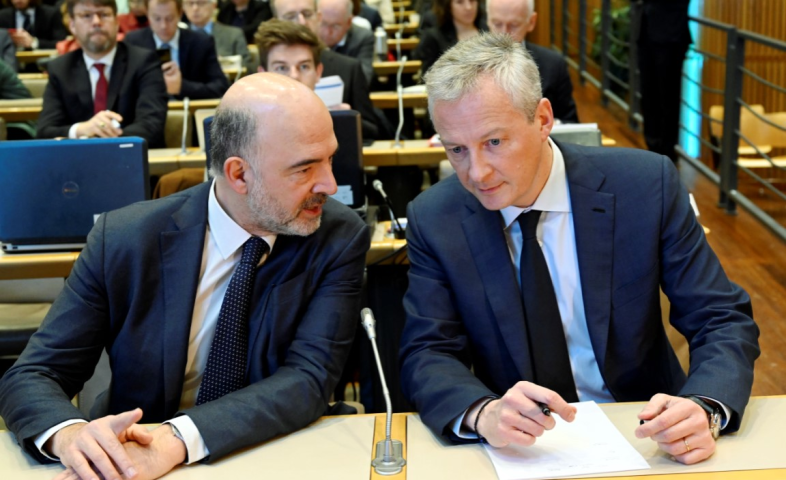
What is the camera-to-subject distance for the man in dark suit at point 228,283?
5.94 ft

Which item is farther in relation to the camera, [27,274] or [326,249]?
[27,274]

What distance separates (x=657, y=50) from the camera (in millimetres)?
5617

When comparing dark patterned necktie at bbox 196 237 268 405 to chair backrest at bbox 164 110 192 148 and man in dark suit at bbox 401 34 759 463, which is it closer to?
man in dark suit at bbox 401 34 759 463

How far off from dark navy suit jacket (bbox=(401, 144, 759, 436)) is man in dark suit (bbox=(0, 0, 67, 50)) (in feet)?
25.8

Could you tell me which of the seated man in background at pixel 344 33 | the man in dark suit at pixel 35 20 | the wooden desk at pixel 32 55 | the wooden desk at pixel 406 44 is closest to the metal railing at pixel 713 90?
the wooden desk at pixel 406 44

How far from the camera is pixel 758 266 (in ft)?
13.8

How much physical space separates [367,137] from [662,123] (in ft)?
7.06

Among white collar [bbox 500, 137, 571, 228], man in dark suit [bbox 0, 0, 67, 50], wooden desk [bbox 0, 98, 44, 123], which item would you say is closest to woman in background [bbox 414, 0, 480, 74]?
wooden desk [bbox 0, 98, 44, 123]

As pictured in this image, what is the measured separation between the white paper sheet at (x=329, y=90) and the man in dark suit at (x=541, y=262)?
79.8 inches

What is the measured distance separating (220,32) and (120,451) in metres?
6.25

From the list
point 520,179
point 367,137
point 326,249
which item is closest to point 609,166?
point 520,179

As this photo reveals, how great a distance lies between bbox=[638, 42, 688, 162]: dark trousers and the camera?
5.59 m

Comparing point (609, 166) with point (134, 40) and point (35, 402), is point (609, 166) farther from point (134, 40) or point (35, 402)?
point (134, 40)

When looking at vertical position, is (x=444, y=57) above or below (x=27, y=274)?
above
